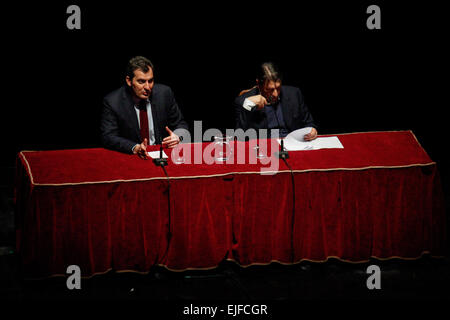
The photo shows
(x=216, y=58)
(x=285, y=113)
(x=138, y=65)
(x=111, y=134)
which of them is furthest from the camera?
(x=216, y=58)

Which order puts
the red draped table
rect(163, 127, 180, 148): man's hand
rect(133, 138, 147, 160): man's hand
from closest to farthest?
the red draped table, rect(133, 138, 147, 160): man's hand, rect(163, 127, 180, 148): man's hand

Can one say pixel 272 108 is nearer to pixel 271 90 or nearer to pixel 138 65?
pixel 271 90

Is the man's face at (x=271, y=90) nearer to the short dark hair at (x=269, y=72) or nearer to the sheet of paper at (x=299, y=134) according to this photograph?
the short dark hair at (x=269, y=72)

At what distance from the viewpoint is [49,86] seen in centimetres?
537

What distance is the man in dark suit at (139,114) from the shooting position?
174 inches

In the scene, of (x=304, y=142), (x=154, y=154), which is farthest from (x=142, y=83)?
(x=304, y=142)

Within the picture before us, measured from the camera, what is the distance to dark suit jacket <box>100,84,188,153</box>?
4441mm

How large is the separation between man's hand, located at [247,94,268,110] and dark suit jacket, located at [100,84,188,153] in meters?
0.56

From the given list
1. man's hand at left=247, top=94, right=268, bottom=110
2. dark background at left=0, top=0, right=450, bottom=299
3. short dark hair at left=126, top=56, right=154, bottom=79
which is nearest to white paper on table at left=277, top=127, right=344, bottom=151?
man's hand at left=247, top=94, right=268, bottom=110

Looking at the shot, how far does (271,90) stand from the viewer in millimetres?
4570

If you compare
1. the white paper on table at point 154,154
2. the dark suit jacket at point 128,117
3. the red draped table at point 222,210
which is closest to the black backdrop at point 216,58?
the dark suit jacket at point 128,117

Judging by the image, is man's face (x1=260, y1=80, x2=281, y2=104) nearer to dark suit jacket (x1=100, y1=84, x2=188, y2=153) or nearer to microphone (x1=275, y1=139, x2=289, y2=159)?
microphone (x1=275, y1=139, x2=289, y2=159)

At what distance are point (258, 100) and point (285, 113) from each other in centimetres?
26
